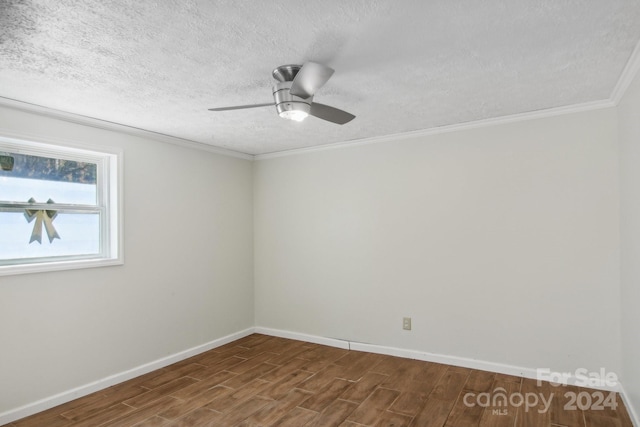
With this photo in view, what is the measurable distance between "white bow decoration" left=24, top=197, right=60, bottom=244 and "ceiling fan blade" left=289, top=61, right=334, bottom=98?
7.78ft

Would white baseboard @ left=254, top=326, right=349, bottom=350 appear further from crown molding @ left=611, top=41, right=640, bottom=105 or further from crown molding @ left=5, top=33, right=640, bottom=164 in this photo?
crown molding @ left=611, top=41, right=640, bottom=105

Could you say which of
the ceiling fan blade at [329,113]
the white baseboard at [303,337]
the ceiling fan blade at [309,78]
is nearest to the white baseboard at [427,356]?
the white baseboard at [303,337]

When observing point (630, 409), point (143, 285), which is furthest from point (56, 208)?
point (630, 409)

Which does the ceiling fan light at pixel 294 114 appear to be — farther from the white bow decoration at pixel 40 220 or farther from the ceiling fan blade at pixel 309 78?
the white bow decoration at pixel 40 220

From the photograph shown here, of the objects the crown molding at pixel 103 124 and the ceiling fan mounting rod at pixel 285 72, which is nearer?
the ceiling fan mounting rod at pixel 285 72

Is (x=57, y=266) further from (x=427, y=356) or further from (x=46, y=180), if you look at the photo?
(x=427, y=356)

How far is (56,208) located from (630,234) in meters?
4.36

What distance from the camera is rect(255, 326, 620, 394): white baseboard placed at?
3236mm

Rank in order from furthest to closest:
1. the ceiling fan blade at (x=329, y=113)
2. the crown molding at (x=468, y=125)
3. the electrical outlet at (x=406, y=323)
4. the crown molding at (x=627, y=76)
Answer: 1. the electrical outlet at (x=406, y=323)
2. the crown molding at (x=468, y=125)
3. the ceiling fan blade at (x=329, y=113)
4. the crown molding at (x=627, y=76)

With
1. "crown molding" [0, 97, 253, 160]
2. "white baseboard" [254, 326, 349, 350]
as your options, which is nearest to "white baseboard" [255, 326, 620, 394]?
"white baseboard" [254, 326, 349, 350]

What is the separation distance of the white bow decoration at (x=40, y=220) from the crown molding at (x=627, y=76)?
4.16m

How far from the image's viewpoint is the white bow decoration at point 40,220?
9.72 feet

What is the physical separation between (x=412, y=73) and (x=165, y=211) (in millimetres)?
2748

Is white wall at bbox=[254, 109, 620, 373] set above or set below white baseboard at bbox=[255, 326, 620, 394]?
above
